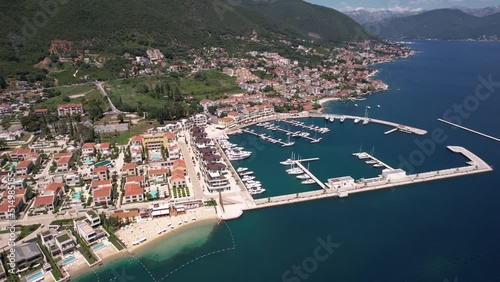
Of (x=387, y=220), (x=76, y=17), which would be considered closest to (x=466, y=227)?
(x=387, y=220)

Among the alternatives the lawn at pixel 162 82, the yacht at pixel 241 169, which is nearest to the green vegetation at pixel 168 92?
the lawn at pixel 162 82

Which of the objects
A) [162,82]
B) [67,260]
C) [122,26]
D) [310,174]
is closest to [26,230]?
[67,260]

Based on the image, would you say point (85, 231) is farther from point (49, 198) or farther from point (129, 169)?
point (129, 169)

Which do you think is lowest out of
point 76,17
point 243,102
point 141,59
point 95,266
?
point 95,266

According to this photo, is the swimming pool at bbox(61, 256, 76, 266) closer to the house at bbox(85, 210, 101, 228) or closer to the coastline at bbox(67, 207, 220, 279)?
the coastline at bbox(67, 207, 220, 279)

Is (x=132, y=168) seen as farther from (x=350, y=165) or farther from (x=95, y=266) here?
(x=350, y=165)
